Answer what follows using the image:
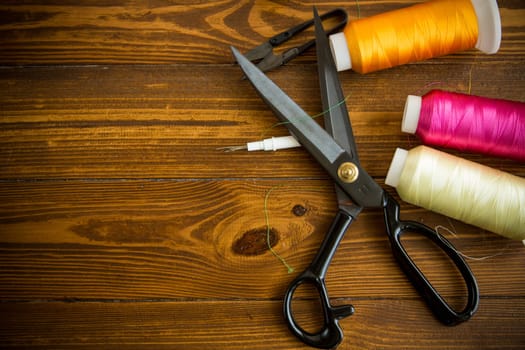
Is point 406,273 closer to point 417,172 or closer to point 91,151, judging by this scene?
point 417,172

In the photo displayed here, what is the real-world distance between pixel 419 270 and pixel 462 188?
0.15 metres

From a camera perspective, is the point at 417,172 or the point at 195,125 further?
the point at 195,125

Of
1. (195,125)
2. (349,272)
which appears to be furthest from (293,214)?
(195,125)

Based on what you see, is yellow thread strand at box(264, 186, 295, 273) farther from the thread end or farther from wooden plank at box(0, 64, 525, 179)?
the thread end

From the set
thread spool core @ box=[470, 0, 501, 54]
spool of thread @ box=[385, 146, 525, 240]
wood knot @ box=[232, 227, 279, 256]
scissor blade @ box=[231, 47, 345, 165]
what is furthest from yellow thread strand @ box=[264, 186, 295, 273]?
thread spool core @ box=[470, 0, 501, 54]

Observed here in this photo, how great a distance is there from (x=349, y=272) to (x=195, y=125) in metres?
0.39

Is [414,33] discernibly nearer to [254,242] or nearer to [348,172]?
[348,172]

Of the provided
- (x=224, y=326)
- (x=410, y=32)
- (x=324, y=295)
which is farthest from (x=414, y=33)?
(x=224, y=326)

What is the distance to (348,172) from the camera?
710 millimetres

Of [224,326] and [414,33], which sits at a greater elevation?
[414,33]

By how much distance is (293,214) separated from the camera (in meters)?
0.80

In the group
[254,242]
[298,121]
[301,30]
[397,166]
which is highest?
[301,30]

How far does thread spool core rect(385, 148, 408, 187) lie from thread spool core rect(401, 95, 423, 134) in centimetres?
5

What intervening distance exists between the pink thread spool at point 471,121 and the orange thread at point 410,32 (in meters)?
0.09
